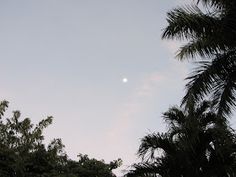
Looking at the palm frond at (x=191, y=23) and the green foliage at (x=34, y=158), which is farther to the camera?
the green foliage at (x=34, y=158)

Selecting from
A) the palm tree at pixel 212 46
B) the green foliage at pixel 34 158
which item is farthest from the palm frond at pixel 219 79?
the green foliage at pixel 34 158

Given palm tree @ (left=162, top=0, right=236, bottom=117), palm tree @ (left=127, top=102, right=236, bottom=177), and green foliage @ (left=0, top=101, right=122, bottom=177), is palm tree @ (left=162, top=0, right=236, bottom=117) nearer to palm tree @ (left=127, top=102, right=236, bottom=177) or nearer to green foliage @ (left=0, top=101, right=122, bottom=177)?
palm tree @ (left=127, top=102, right=236, bottom=177)

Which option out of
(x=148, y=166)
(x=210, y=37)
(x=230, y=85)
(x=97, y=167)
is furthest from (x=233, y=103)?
(x=97, y=167)

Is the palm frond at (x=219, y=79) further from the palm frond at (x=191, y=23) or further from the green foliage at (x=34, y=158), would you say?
the green foliage at (x=34, y=158)

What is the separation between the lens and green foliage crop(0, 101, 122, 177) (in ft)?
67.9

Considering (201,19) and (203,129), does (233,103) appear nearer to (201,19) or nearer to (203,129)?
(201,19)

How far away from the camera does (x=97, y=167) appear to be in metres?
22.2

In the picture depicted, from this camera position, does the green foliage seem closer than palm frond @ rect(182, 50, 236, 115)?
No

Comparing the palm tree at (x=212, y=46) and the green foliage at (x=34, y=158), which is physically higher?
the green foliage at (x=34, y=158)

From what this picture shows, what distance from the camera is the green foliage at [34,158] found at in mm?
20688

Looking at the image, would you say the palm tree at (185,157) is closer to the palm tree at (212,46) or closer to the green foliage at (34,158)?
the palm tree at (212,46)

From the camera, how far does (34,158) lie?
21422 mm

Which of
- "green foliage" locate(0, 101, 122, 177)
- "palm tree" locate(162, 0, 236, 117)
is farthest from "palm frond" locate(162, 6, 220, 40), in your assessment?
"green foliage" locate(0, 101, 122, 177)

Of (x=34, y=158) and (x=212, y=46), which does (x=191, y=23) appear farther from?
(x=34, y=158)
